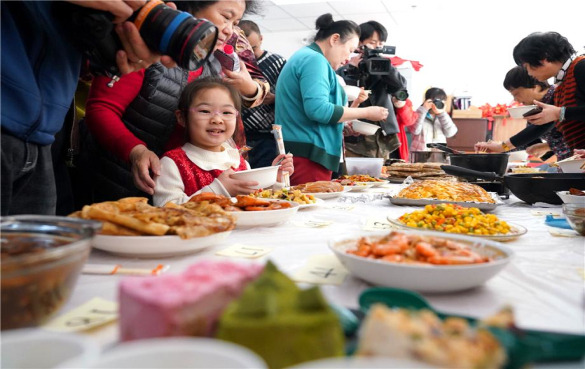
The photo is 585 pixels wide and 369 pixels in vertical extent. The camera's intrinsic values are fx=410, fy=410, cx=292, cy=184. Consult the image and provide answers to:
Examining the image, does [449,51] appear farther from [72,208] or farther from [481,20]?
[72,208]

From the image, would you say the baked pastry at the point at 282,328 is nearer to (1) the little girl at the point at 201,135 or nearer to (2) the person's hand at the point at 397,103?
(1) the little girl at the point at 201,135

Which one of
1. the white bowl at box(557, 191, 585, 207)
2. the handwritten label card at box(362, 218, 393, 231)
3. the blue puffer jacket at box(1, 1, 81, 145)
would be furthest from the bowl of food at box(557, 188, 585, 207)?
the blue puffer jacket at box(1, 1, 81, 145)

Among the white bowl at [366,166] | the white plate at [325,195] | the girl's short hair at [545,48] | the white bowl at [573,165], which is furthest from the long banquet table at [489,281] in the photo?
the girl's short hair at [545,48]

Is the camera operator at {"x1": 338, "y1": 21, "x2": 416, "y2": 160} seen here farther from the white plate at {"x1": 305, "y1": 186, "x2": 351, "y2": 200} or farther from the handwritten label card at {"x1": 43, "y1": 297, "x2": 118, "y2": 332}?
the handwritten label card at {"x1": 43, "y1": 297, "x2": 118, "y2": 332}

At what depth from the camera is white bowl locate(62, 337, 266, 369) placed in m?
0.32

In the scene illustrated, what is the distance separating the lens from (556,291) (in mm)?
698

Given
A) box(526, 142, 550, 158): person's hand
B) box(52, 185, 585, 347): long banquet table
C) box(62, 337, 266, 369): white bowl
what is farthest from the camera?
box(526, 142, 550, 158): person's hand

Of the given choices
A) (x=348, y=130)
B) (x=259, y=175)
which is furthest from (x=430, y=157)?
(x=259, y=175)

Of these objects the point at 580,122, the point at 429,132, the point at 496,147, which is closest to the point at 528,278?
the point at 580,122

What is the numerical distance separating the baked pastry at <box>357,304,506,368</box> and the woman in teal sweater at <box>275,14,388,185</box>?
7.31ft

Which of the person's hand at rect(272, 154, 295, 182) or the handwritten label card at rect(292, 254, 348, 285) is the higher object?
the person's hand at rect(272, 154, 295, 182)

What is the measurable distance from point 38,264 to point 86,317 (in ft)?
0.35

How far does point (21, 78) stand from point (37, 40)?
4.2 inches

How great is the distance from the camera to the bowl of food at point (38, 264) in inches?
18.2
